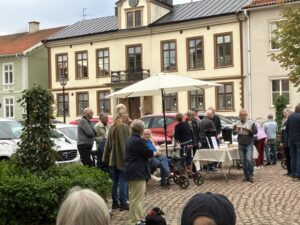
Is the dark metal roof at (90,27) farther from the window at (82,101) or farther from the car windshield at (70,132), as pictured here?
the car windshield at (70,132)

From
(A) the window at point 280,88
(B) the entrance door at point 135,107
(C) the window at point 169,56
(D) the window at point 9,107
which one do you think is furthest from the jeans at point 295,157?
(D) the window at point 9,107

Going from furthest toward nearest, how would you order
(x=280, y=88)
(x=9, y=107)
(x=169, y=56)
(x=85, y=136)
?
(x=9, y=107)
(x=169, y=56)
(x=280, y=88)
(x=85, y=136)

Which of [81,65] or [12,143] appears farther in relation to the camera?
[81,65]

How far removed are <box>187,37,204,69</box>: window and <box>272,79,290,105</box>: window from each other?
516cm

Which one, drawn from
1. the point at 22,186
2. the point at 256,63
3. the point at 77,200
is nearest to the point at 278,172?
the point at 22,186

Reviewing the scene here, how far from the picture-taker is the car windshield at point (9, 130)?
14422mm

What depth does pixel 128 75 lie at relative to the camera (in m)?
39.0

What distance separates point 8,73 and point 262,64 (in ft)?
77.5

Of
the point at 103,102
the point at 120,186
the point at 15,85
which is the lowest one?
the point at 120,186

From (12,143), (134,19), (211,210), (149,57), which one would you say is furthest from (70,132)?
(134,19)

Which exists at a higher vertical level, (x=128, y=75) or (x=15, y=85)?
(x=128, y=75)

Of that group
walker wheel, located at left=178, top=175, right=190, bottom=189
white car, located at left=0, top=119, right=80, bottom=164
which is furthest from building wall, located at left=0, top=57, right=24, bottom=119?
walker wheel, located at left=178, top=175, right=190, bottom=189

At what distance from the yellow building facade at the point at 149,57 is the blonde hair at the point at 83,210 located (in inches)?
1273

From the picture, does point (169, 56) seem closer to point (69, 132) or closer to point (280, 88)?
point (280, 88)
